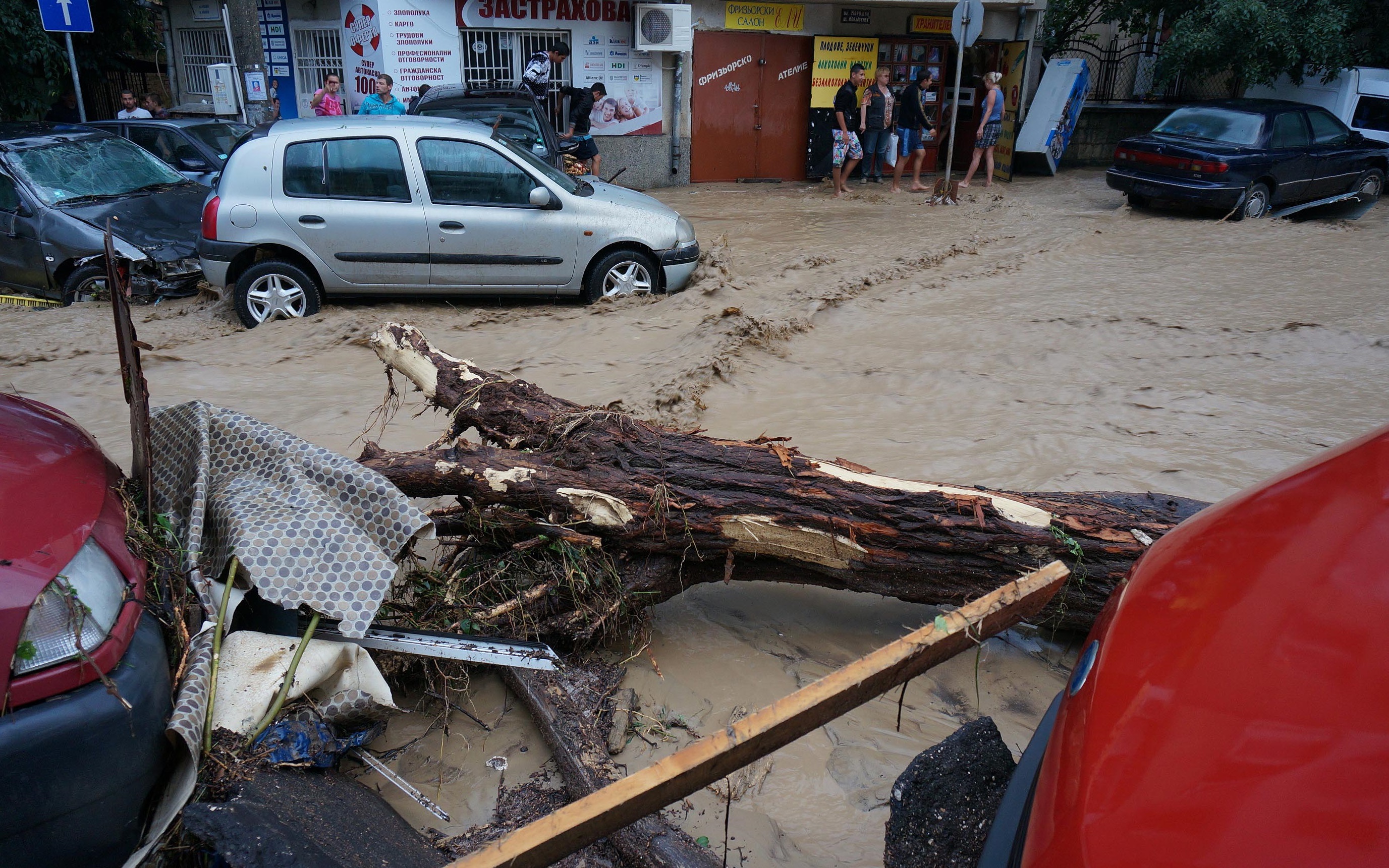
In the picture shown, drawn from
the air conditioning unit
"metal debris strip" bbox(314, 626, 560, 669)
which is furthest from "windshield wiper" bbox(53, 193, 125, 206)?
→ the air conditioning unit

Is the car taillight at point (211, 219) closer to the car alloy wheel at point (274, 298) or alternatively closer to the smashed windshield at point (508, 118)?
the car alloy wheel at point (274, 298)

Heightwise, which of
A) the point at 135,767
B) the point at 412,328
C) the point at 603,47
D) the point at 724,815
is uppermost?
the point at 603,47

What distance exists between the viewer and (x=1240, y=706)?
4.72ft

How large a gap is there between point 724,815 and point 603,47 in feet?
48.0

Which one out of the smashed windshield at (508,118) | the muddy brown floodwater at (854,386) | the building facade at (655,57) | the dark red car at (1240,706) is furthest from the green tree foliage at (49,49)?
the dark red car at (1240,706)

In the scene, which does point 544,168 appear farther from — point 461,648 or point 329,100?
point 329,100

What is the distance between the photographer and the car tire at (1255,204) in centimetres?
1194

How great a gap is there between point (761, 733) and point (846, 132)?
13.9 metres

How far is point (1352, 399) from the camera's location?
6.10m

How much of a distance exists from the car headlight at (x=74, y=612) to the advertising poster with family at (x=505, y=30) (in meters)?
13.8

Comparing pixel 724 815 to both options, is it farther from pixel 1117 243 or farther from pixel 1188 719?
pixel 1117 243

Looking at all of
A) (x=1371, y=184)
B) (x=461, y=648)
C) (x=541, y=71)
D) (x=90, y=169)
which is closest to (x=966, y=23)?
(x=541, y=71)

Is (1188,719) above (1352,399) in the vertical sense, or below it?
above

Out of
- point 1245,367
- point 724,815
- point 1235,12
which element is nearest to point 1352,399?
point 1245,367
